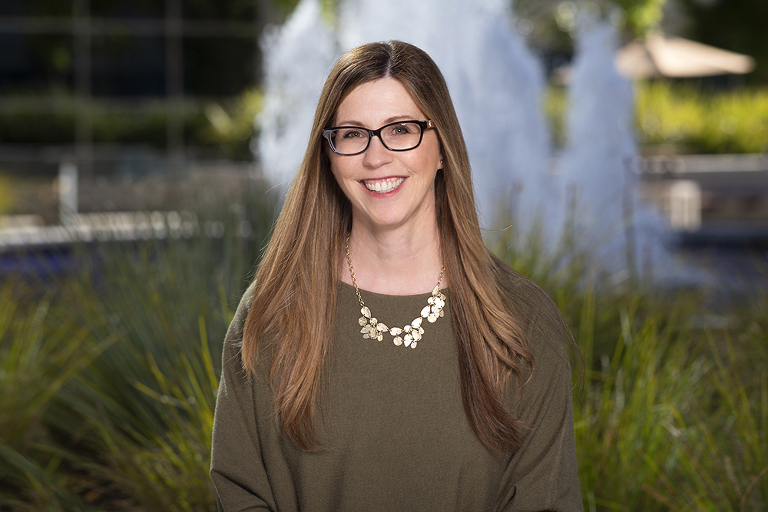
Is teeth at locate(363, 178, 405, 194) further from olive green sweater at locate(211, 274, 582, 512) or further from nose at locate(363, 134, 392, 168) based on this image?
olive green sweater at locate(211, 274, 582, 512)

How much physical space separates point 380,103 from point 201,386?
1.59 m

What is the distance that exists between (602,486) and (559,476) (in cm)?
100

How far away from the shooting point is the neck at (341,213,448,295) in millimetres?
2049

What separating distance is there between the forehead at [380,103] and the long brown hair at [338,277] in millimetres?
15

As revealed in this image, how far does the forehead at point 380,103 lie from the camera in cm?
191

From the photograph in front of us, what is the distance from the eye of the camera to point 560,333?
2.00 metres

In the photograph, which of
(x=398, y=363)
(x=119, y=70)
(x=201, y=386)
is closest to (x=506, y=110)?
(x=201, y=386)

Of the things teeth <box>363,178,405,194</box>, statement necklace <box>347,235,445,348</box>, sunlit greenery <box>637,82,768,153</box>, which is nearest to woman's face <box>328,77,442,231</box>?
teeth <box>363,178,405,194</box>

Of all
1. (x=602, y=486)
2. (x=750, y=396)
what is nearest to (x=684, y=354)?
(x=750, y=396)

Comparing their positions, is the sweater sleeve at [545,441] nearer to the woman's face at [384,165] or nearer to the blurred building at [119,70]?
the woman's face at [384,165]

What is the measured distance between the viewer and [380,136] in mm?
1932

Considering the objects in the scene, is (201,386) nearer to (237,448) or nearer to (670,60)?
(237,448)

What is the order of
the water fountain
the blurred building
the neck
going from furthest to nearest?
the blurred building → the water fountain → the neck

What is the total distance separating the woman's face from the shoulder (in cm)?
28
